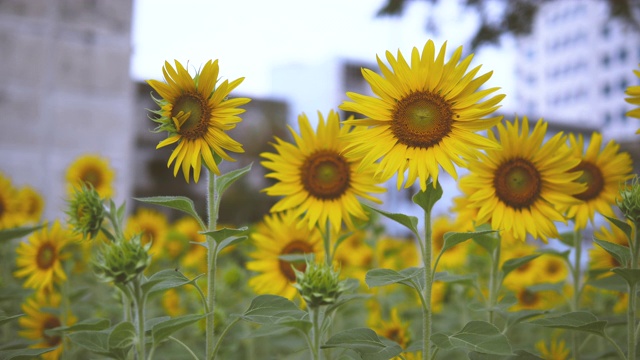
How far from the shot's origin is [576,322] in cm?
125

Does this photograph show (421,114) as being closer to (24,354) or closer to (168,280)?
(168,280)

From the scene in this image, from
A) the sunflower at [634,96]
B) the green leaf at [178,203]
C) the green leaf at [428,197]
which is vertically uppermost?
the sunflower at [634,96]

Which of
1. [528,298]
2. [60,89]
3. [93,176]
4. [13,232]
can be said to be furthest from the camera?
[60,89]

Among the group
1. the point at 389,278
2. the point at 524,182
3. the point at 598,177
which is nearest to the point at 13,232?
the point at 389,278

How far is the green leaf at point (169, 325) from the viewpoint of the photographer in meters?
1.11

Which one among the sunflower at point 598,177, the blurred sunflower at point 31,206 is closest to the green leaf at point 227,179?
the sunflower at point 598,177

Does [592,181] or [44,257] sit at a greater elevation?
[592,181]

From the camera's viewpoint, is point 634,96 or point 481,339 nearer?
point 481,339

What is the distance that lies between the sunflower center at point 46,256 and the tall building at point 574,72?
50.8m

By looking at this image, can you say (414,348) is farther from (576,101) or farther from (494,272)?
(576,101)

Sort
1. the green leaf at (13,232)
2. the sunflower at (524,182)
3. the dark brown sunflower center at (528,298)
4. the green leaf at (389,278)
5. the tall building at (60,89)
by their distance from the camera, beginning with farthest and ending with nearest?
the tall building at (60,89)
the dark brown sunflower center at (528,298)
the green leaf at (13,232)
the sunflower at (524,182)
the green leaf at (389,278)

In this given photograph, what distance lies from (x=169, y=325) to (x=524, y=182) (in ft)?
2.80

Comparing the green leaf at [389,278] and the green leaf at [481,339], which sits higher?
the green leaf at [389,278]

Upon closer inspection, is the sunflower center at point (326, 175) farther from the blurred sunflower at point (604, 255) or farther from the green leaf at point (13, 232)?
the blurred sunflower at point (604, 255)
